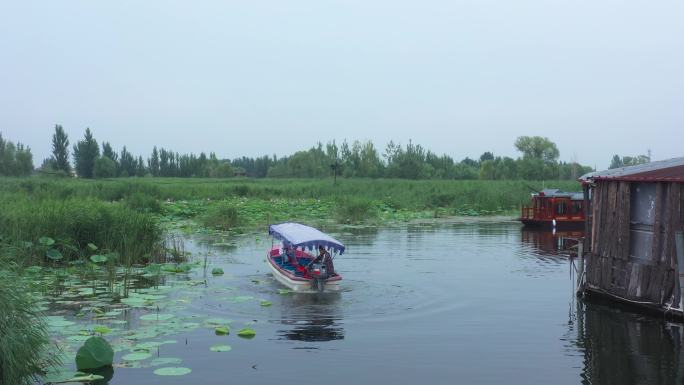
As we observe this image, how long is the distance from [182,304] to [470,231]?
18.6m

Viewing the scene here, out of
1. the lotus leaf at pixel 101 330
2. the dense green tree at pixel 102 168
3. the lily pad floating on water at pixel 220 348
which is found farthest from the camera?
the dense green tree at pixel 102 168

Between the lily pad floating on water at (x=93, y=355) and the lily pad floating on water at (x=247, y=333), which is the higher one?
the lily pad floating on water at (x=93, y=355)

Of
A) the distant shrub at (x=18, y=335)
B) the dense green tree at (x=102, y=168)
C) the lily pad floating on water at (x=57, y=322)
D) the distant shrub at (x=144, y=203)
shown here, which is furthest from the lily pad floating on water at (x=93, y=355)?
the dense green tree at (x=102, y=168)

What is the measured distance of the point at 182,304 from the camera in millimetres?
12766

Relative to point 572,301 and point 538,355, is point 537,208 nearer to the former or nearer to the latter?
point 572,301

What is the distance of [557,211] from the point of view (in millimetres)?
31578

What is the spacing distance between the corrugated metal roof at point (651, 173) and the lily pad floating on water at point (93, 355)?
9.06 meters

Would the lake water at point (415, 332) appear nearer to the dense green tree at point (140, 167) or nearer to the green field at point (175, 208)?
the green field at point (175, 208)

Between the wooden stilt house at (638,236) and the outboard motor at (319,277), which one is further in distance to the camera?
the outboard motor at (319,277)

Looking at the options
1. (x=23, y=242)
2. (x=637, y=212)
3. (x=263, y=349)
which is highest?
(x=637, y=212)

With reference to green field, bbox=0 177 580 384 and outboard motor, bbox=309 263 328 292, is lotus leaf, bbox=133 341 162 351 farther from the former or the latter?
outboard motor, bbox=309 263 328 292

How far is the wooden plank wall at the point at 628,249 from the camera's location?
10.8 metres

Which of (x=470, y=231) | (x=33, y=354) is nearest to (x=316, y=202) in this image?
(x=470, y=231)

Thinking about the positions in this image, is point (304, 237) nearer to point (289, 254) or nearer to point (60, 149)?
point (289, 254)
